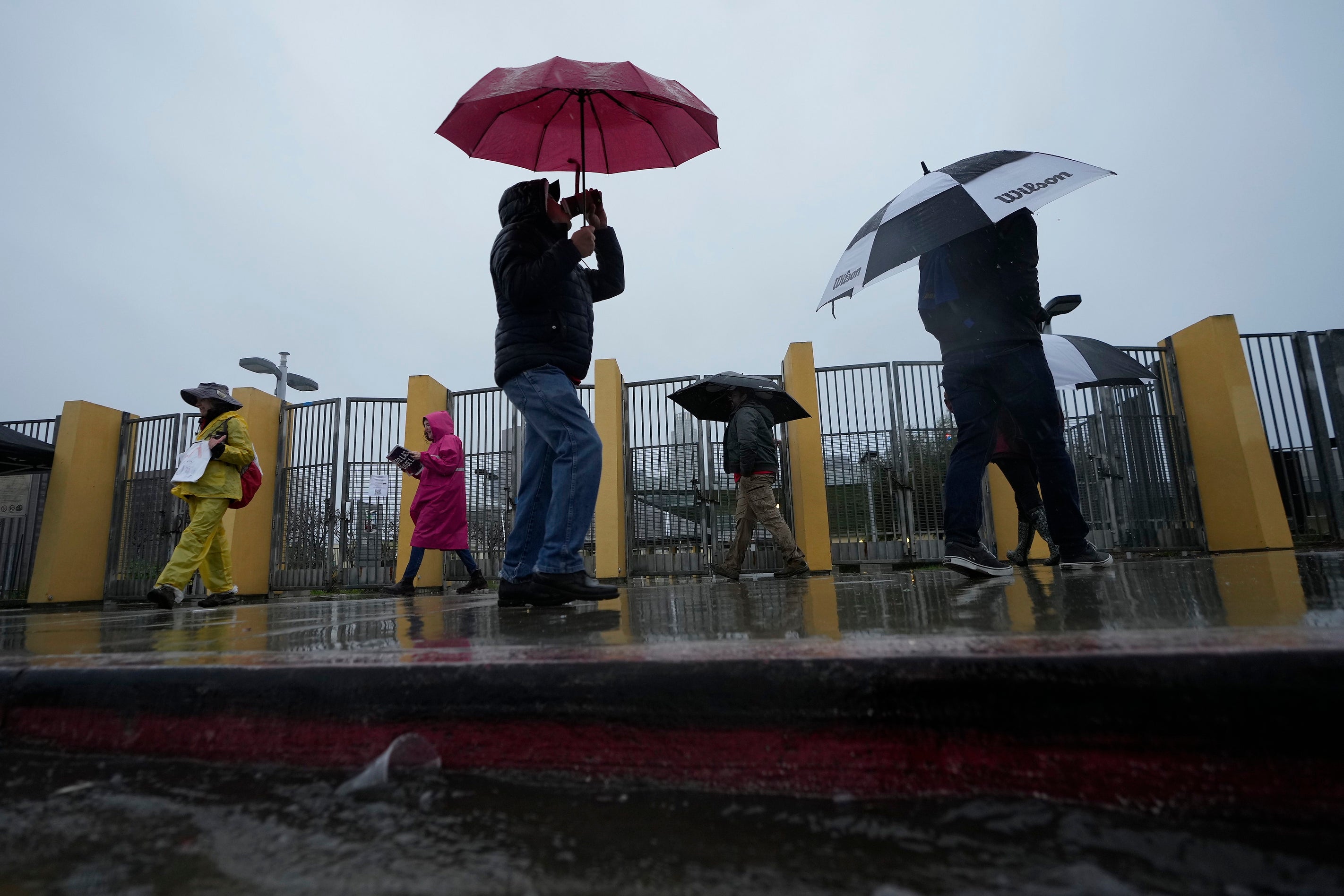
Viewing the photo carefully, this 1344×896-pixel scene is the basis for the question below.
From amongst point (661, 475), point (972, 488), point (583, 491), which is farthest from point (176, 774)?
point (661, 475)

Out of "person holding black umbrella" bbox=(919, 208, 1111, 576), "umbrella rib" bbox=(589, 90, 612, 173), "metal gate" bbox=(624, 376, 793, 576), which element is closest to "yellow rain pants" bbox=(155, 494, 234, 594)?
"umbrella rib" bbox=(589, 90, 612, 173)

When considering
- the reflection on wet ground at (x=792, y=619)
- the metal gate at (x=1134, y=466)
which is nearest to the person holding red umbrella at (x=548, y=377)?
the reflection on wet ground at (x=792, y=619)

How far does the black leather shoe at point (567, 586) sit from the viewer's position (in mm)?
2783

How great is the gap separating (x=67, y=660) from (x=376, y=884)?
4.18 ft

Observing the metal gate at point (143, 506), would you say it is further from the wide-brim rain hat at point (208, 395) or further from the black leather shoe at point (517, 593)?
the black leather shoe at point (517, 593)

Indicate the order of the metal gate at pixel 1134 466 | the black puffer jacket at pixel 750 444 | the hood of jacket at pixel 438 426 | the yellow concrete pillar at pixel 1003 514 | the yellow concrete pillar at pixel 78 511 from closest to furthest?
the black puffer jacket at pixel 750 444
the hood of jacket at pixel 438 426
the yellow concrete pillar at pixel 1003 514
the metal gate at pixel 1134 466
the yellow concrete pillar at pixel 78 511

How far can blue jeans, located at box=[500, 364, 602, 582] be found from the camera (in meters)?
2.84

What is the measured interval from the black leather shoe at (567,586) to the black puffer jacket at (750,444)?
14.2 ft

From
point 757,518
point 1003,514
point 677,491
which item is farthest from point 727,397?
point 1003,514

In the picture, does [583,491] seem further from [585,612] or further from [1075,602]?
[1075,602]

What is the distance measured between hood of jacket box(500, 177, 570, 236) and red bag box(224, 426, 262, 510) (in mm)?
4090

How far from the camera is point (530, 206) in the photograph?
301 centimetres

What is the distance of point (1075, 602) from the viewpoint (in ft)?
5.79

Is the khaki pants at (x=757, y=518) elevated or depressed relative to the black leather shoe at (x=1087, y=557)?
elevated
